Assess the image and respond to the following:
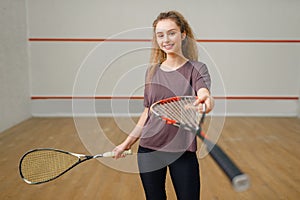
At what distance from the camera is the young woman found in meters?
1.29

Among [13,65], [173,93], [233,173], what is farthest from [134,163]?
[13,65]

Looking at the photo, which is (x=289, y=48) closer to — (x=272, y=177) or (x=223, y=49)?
(x=223, y=49)

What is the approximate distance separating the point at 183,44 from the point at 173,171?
49 centimetres

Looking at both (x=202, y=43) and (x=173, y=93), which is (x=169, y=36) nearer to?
(x=173, y=93)

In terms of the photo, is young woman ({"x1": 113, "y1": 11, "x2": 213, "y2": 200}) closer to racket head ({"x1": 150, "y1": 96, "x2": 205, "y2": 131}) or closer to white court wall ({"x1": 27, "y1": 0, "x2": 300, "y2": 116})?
racket head ({"x1": 150, "y1": 96, "x2": 205, "y2": 131})

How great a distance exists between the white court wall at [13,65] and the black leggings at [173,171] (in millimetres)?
3097

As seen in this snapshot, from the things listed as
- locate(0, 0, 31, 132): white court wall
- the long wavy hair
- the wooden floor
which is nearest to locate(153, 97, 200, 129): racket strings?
the long wavy hair

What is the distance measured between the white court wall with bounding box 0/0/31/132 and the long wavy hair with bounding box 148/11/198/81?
10.2 feet

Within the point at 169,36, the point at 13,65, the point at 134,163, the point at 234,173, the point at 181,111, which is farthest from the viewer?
the point at 13,65

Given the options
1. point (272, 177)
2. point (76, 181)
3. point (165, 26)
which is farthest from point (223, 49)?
point (165, 26)

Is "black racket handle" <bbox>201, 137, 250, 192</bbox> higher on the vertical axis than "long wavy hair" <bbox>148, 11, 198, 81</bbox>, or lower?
lower

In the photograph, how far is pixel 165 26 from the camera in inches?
51.2

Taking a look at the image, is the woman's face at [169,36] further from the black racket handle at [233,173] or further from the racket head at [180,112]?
the black racket handle at [233,173]

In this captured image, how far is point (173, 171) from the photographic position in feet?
4.39
